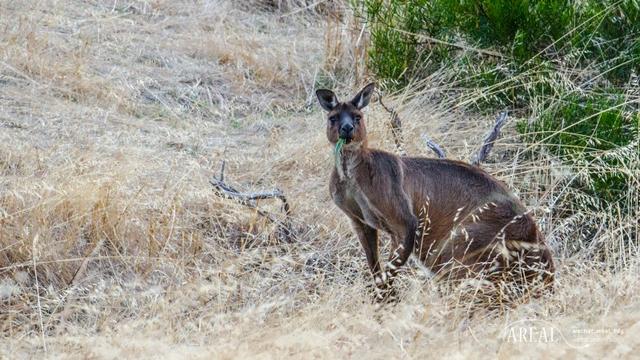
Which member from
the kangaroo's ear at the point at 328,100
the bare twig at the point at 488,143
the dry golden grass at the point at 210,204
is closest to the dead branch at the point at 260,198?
the dry golden grass at the point at 210,204

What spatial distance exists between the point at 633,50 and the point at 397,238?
3.65 metres

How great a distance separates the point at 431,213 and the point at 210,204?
1588 millimetres

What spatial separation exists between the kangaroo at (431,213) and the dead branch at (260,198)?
0.91 metres

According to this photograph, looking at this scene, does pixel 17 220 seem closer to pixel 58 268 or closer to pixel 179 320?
pixel 58 268

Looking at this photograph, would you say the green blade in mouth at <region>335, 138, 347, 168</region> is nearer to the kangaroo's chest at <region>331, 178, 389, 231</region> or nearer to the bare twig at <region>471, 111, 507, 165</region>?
the kangaroo's chest at <region>331, 178, 389, 231</region>

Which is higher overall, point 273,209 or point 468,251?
point 468,251

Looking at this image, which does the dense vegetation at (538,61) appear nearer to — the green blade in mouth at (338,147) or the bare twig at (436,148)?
the bare twig at (436,148)

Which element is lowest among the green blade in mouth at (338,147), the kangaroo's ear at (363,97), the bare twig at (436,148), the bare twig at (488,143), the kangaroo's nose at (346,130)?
the bare twig at (436,148)

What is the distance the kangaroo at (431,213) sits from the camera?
557cm

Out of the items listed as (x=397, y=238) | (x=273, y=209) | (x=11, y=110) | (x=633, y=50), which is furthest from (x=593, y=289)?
(x=11, y=110)

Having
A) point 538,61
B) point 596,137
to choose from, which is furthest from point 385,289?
point 538,61

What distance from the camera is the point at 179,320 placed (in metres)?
5.23

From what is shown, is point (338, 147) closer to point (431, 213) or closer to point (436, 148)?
point (431, 213)

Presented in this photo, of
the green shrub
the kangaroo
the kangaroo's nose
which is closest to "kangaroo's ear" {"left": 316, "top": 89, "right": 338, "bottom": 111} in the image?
the kangaroo
